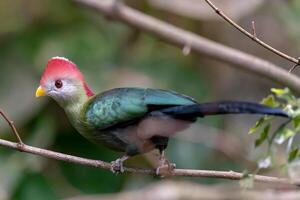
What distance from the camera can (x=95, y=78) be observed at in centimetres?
347

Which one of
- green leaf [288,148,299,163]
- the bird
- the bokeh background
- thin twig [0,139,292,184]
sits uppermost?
the bokeh background

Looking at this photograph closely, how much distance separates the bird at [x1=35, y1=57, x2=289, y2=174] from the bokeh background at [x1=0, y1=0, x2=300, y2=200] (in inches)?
34.6

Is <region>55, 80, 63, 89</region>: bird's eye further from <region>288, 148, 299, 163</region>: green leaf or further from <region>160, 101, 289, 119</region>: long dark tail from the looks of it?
<region>288, 148, 299, 163</region>: green leaf

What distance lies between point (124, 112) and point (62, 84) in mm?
360

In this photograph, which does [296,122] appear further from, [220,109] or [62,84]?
[62,84]

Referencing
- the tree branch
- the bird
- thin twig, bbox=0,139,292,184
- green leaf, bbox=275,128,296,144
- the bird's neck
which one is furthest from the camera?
the tree branch

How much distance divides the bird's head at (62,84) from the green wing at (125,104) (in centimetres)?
11

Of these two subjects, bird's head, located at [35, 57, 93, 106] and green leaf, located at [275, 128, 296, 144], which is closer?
green leaf, located at [275, 128, 296, 144]

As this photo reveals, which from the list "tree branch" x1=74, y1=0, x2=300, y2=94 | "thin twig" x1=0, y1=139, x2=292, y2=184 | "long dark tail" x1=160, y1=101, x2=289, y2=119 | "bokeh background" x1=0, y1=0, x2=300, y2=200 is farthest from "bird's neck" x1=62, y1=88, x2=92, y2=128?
"tree branch" x1=74, y1=0, x2=300, y2=94

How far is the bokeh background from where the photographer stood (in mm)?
3361

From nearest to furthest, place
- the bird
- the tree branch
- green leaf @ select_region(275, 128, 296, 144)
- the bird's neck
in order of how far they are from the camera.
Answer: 1. green leaf @ select_region(275, 128, 296, 144)
2. the bird
3. the bird's neck
4. the tree branch

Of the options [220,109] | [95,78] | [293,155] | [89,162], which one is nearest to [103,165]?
[89,162]

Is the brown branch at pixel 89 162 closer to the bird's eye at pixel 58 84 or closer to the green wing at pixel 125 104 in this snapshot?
the green wing at pixel 125 104

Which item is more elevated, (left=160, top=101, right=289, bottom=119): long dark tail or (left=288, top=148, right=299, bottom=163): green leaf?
(left=160, top=101, right=289, bottom=119): long dark tail
